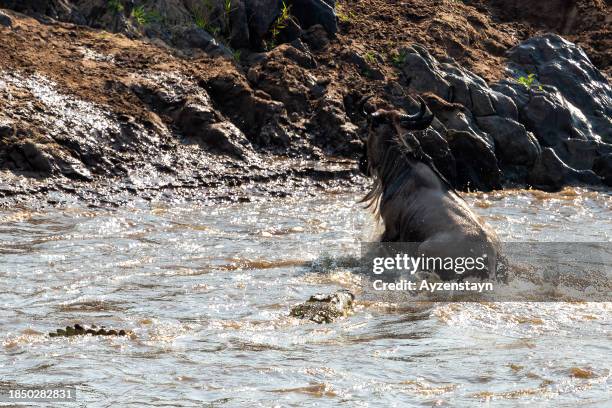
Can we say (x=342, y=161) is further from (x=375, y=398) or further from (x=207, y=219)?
(x=375, y=398)

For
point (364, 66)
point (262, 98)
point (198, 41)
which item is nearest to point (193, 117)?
point (262, 98)

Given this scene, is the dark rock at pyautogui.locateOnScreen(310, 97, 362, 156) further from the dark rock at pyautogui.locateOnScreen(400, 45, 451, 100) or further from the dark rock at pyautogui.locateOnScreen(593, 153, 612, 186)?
the dark rock at pyautogui.locateOnScreen(593, 153, 612, 186)

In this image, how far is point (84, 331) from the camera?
6.91m

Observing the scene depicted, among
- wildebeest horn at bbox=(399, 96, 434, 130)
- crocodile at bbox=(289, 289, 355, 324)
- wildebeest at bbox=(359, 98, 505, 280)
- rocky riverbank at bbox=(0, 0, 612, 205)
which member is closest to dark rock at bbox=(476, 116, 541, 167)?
rocky riverbank at bbox=(0, 0, 612, 205)

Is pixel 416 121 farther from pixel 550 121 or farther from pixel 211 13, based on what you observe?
pixel 211 13

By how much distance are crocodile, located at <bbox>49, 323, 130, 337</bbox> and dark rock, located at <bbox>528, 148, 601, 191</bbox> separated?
32.3ft

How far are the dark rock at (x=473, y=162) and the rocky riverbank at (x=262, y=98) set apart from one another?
20 mm

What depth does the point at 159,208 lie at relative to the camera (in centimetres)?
1220

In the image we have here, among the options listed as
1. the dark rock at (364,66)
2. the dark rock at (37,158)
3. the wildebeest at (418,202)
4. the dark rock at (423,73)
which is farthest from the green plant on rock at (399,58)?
the dark rock at (37,158)

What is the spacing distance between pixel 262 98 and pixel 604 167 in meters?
5.41

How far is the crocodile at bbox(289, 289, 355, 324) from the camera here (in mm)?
7762

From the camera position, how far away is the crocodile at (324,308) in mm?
7762

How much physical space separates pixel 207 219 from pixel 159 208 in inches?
24.6

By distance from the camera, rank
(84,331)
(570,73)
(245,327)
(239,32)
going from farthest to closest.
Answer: (570,73) → (239,32) → (245,327) → (84,331)
